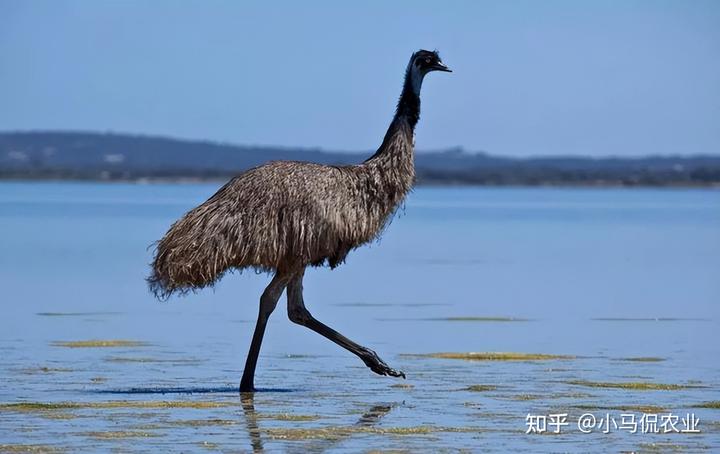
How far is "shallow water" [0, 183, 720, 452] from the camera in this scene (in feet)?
38.2

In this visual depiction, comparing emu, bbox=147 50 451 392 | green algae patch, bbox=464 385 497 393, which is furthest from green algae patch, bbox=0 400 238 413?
green algae patch, bbox=464 385 497 393

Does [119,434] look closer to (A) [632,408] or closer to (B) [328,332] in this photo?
(B) [328,332]

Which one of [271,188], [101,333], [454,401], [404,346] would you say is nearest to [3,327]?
[101,333]

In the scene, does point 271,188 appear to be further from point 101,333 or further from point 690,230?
point 690,230

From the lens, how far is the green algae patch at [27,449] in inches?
421

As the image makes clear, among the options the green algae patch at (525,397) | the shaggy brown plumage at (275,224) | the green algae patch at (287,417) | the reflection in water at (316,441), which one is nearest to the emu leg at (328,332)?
the shaggy brown plumage at (275,224)

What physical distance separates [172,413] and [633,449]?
10.6 ft

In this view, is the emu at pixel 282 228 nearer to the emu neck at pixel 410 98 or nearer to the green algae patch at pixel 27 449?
the emu neck at pixel 410 98

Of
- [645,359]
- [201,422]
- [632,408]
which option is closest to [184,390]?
[201,422]

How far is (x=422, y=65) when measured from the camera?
574 inches

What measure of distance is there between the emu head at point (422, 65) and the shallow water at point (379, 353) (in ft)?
7.85

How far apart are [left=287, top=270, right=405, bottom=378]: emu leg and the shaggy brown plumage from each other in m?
0.35

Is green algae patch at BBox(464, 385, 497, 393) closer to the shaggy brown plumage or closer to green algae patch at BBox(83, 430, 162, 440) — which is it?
the shaggy brown plumage

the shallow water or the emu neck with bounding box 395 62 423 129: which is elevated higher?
the emu neck with bounding box 395 62 423 129
